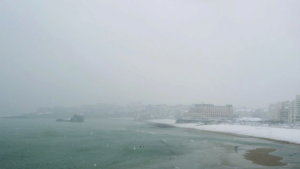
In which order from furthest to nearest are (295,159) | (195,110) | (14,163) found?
1. (195,110)
2. (14,163)
3. (295,159)

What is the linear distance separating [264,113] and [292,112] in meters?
69.3

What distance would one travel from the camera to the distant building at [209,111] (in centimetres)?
15550

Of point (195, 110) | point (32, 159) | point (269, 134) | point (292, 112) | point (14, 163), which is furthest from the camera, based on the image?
point (195, 110)

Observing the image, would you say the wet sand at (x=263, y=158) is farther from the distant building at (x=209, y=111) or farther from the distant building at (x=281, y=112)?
the distant building at (x=209, y=111)

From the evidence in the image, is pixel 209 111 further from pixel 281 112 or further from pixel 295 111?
pixel 295 111

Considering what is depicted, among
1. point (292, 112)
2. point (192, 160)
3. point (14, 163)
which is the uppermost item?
point (292, 112)

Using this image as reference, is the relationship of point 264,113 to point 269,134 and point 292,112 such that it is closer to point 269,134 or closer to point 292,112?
A: point 292,112

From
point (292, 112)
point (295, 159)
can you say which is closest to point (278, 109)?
point (292, 112)

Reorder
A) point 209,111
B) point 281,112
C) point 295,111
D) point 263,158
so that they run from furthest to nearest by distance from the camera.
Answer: point 209,111 < point 281,112 < point 295,111 < point 263,158

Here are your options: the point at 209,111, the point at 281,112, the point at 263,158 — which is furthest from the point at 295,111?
the point at 263,158

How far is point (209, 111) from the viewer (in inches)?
6235

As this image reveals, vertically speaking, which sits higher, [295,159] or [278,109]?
[278,109]

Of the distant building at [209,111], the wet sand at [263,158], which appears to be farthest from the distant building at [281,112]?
the wet sand at [263,158]

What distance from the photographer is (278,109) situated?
116250 mm
